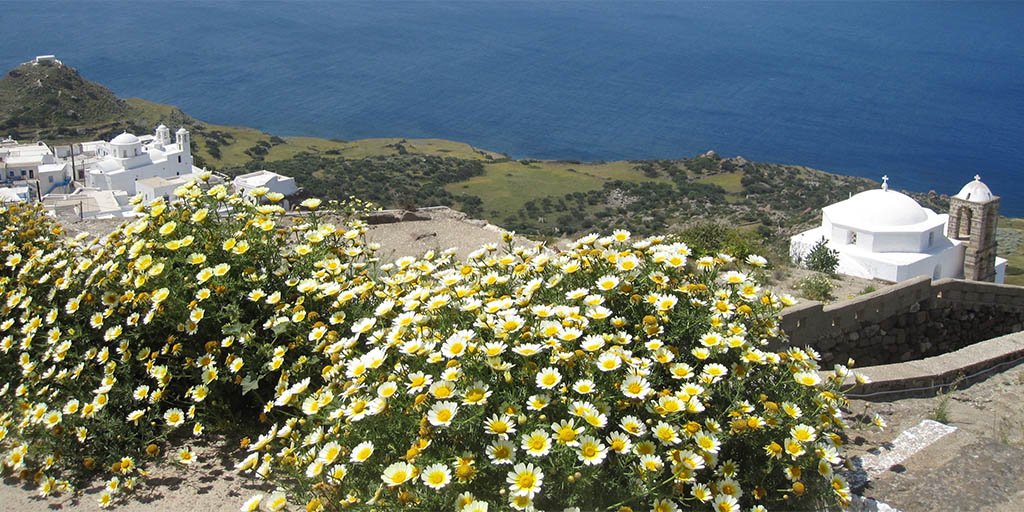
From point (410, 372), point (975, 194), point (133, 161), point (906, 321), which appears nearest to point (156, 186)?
point (133, 161)

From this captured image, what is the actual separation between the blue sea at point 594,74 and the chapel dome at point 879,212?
5474 centimetres

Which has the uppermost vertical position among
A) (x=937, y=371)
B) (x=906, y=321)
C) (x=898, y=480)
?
(x=898, y=480)

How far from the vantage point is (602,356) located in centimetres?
279

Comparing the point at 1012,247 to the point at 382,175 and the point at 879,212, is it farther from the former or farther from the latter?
the point at 382,175

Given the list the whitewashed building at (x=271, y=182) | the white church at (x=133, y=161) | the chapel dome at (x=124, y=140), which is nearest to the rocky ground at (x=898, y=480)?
the whitewashed building at (x=271, y=182)

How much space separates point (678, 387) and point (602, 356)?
373 mm

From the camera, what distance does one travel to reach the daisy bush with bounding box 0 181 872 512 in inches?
102

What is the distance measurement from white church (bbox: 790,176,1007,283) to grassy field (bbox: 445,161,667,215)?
26.9 meters

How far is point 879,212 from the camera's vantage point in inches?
730

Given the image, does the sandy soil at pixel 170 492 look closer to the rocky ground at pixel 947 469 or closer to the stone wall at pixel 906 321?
the rocky ground at pixel 947 469

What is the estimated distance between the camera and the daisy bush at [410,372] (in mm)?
2586

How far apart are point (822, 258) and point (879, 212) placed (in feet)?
9.61

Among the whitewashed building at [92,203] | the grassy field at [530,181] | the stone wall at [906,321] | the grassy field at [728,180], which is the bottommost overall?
the grassy field at [728,180]

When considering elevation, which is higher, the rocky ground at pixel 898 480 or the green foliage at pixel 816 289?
the rocky ground at pixel 898 480
